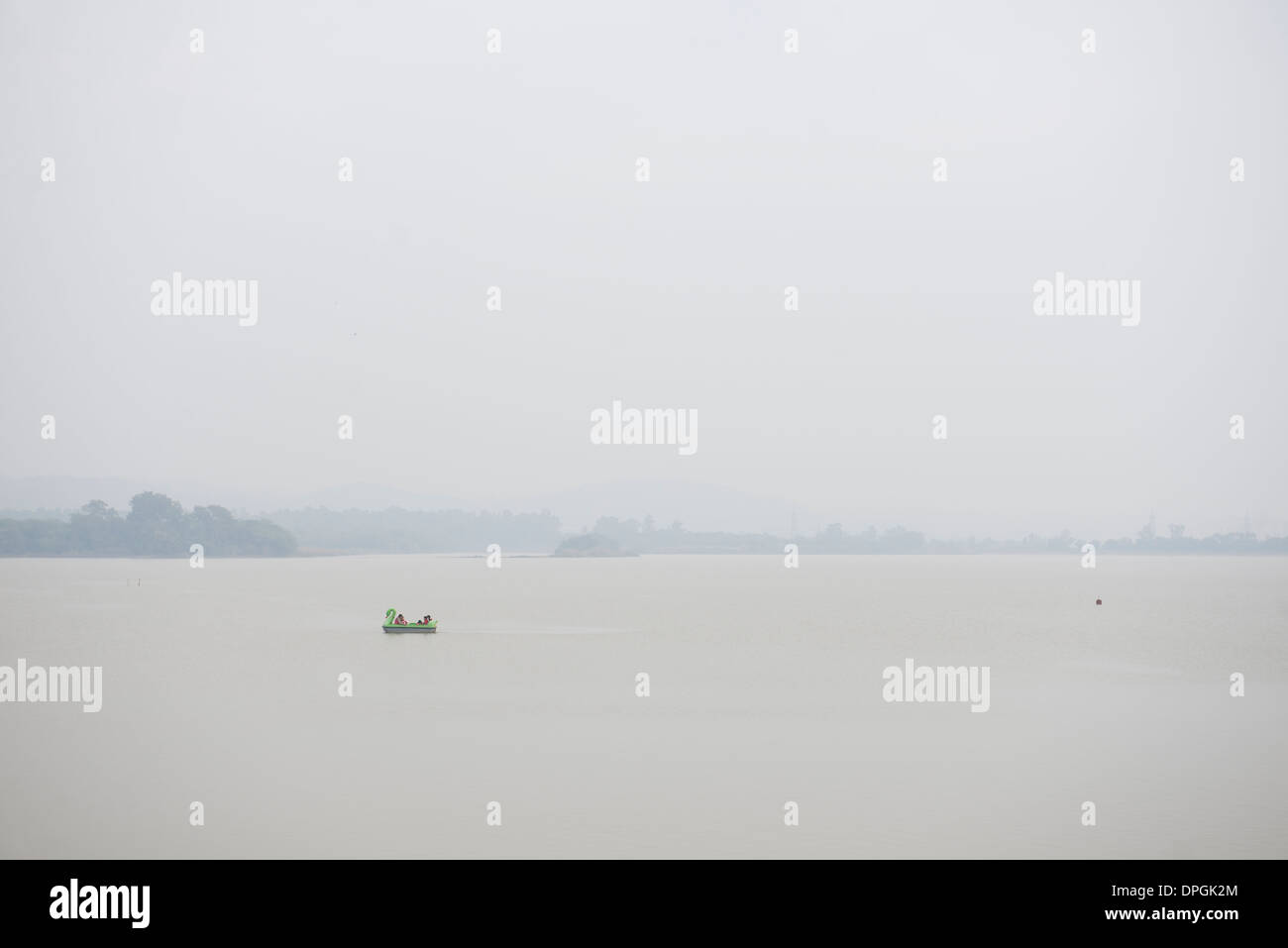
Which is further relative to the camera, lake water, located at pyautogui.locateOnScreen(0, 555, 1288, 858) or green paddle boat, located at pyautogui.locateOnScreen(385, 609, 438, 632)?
green paddle boat, located at pyautogui.locateOnScreen(385, 609, 438, 632)

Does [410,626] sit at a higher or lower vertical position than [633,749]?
higher

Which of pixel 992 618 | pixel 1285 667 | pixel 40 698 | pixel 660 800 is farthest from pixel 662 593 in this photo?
pixel 660 800

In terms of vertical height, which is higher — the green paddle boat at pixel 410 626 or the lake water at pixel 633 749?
the green paddle boat at pixel 410 626

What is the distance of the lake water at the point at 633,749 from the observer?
2138 centimetres

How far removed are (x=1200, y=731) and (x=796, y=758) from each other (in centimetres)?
1314

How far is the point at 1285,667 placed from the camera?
50000 mm

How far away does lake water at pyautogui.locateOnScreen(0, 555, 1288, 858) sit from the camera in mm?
21375

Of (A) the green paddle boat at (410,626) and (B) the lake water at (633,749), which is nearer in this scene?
(B) the lake water at (633,749)

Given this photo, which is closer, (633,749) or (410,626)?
(633,749)

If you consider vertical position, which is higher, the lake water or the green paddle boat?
the green paddle boat

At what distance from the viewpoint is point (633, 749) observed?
29.1 meters
